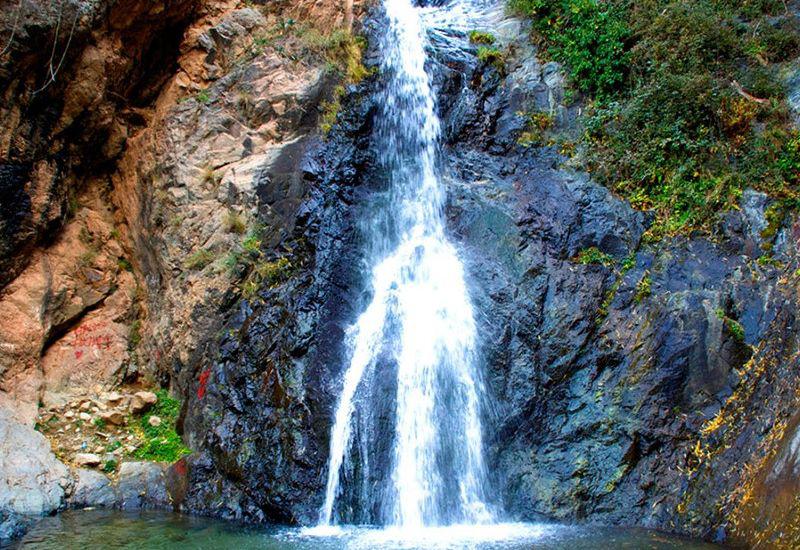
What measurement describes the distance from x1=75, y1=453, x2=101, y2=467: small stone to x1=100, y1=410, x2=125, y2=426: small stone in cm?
91

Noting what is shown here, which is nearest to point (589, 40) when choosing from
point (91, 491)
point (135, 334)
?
point (135, 334)

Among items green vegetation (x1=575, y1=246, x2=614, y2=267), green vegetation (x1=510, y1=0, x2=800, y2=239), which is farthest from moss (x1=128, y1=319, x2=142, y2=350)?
green vegetation (x1=510, y1=0, x2=800, y2=239)

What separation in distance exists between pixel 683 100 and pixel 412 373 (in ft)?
22.3

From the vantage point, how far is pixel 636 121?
10852 mm

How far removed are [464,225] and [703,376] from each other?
4721mm

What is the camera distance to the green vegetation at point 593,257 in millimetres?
9602

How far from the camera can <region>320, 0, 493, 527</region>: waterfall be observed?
8000 millimetres

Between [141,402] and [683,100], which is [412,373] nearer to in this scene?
[141,402]

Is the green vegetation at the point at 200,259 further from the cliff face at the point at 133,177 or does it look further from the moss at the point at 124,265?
the moss at the point at 124,265

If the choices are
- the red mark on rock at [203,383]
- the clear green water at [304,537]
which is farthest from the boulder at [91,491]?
the red mark on rock at [203,383]

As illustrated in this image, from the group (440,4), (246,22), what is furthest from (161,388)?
(440,4)

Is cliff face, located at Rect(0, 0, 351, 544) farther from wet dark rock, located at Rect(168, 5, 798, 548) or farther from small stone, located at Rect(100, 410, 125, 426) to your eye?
wet dark rock, located at Rect(168, 5, 798, 548)

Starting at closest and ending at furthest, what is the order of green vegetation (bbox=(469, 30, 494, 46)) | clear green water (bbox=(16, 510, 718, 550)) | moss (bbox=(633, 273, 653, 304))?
clear green water (bbox=(16, 510, 718, 550))
moss (bbox=(633, 273, 653, 304))
green vegetation (bbox=(469, 30, 494, 46))

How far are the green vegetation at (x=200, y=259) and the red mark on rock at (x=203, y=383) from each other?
6.78 ft
